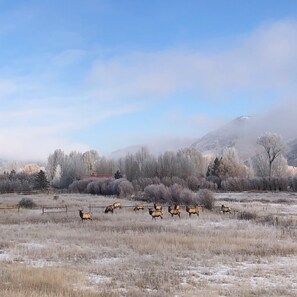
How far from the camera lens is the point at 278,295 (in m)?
15.2

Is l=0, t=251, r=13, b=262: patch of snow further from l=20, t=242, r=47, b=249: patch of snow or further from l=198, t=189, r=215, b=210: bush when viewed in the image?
l=198, t=189, r=215, b=210: bush

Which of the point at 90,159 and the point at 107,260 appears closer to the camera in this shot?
the point at 107,260

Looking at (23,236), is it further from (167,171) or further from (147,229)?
(167,171)

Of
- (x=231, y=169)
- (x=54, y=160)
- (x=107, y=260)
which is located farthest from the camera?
(x=54, y=160)

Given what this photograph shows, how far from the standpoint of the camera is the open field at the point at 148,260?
53.1ft

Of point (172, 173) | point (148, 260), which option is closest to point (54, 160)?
point (172, 173)

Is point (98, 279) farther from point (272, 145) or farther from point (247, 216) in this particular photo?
point (272, 145)

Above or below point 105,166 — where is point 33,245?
below

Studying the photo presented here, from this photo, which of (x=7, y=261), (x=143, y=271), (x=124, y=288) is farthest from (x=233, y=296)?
(x=7, y=261)

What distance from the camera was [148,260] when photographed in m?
21.7

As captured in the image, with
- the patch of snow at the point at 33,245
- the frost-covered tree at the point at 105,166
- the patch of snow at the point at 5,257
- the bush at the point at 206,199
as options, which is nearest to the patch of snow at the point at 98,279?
the patch of snow at the point at 5,257

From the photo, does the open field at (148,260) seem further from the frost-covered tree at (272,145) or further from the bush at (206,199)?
the frost-covered tree at (272,145)

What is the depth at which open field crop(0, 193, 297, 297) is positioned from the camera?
16188 millimetres

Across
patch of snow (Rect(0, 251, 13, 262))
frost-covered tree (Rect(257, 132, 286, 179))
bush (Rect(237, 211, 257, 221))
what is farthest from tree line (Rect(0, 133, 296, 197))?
patch of snow (Rect(0, 251, 13, 262))
